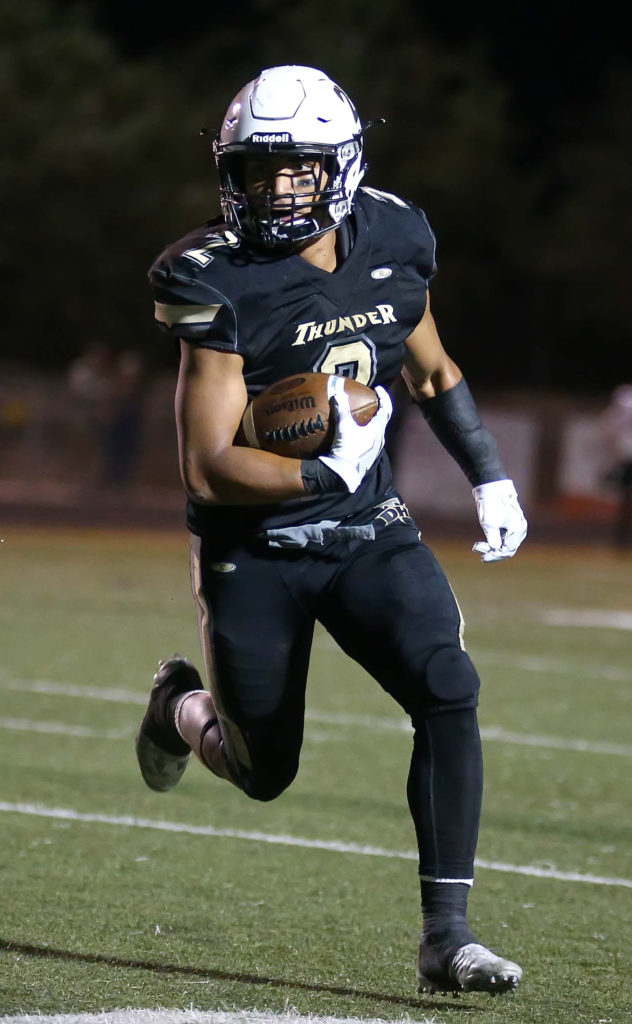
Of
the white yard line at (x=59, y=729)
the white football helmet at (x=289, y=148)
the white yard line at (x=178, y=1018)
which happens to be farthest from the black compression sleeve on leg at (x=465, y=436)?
the white yard line at (x=59, y=729)

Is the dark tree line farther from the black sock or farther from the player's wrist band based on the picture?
the black sock

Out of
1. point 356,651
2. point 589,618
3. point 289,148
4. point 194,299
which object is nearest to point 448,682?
point 356,651

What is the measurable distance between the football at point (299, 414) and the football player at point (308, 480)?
0.03 metres

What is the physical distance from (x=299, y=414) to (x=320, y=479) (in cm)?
15

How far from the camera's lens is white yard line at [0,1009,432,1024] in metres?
3.29

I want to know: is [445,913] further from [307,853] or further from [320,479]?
[307,853]

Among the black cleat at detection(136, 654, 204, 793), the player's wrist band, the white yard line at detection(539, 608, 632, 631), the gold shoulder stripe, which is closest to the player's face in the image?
the gold shoulder stripe

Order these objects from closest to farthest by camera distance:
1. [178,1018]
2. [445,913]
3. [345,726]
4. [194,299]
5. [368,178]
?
[178,1018], [445,913], [194,299], [345,726], [368,178]

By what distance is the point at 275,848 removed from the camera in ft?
16.8

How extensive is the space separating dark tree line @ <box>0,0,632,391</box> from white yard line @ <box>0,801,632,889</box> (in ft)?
75.8

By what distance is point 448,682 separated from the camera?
362 cm

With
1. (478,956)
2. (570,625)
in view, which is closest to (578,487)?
(570,625)

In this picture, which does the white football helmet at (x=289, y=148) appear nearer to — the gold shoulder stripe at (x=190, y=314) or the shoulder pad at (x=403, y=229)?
the shoulder pad at (x=403, y=229)

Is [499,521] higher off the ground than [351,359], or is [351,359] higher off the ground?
[351,359]
